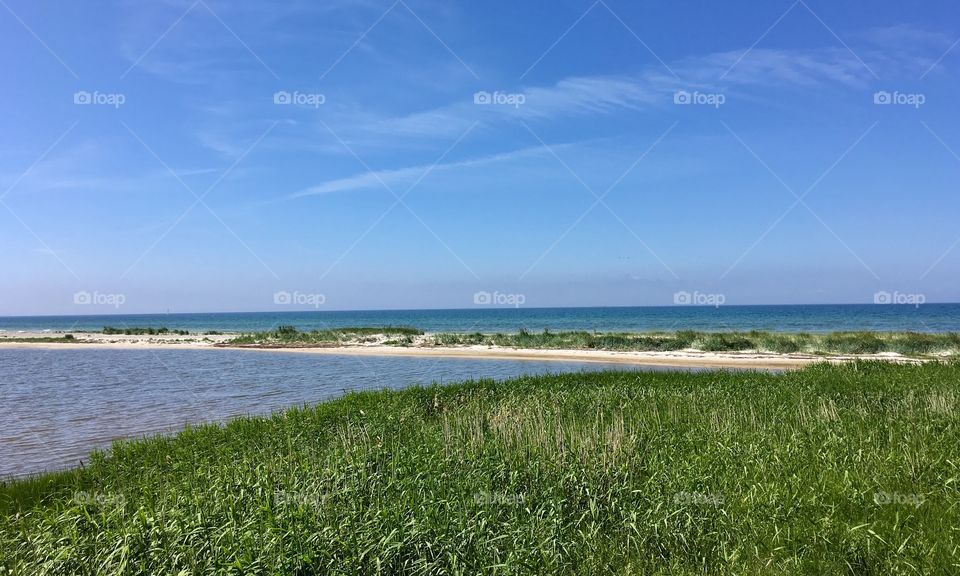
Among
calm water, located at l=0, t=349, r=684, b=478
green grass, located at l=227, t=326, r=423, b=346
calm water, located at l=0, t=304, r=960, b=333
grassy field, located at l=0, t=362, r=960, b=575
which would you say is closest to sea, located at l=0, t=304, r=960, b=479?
calm water, located at l=0, t=349, r=684, b=478

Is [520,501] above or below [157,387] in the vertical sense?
above

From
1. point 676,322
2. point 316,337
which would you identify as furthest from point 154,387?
point 676,322

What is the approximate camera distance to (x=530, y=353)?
4816 cm

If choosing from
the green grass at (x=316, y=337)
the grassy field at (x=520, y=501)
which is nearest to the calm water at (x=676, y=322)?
the green grass at (x=316, y=337)

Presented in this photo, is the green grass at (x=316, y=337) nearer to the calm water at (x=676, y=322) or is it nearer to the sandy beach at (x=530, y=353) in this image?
the sandy beach at (x=530, y=353)

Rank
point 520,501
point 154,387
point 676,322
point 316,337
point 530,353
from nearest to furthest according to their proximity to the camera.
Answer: point 520,501
point 154,387
point 530,353
point 316,337
point 676,322

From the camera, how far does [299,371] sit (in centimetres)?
3541

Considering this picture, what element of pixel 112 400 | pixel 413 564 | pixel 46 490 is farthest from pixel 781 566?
pixel 112 400

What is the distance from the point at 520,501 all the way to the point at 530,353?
40.4m

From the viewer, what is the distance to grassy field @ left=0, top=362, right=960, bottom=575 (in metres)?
6.38

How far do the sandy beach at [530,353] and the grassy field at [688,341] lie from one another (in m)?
1.88

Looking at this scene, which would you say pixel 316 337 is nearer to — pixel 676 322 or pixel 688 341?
pixel 688 341

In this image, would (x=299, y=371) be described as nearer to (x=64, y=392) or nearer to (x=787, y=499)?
(x=64, y=392)

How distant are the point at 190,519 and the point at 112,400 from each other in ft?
65.5
